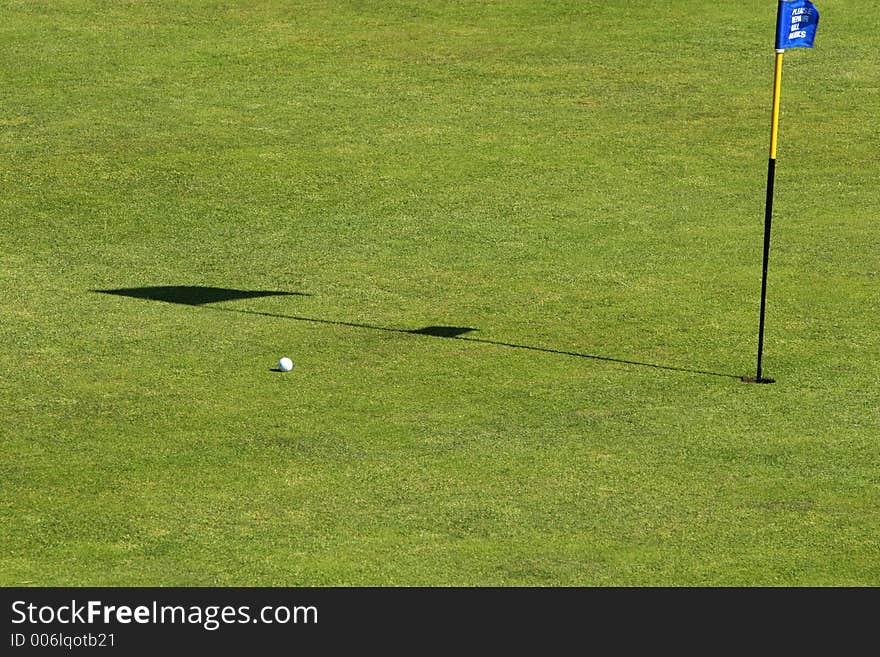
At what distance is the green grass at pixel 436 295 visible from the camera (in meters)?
14.6

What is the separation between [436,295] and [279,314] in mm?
2483

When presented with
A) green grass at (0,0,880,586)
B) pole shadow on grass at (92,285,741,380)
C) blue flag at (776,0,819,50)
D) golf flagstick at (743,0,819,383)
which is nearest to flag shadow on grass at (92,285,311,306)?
pole shadow on grass at (92,285,741,380)

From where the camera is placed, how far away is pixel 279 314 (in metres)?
22.1

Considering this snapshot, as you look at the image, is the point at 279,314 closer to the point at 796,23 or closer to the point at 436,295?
the point at 436,295

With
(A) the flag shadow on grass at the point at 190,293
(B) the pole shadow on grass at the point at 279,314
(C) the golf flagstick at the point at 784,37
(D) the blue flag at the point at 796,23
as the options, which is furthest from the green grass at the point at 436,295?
(D) the blue flag at the point at 796,23

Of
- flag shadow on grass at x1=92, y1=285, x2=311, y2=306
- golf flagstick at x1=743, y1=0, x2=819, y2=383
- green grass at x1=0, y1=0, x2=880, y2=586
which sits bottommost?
flag shadow on grass at x1=92, y1=285, x2=311, y2=306

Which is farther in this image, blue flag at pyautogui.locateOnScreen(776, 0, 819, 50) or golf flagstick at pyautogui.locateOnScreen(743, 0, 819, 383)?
blue flag at pyautogui.locateOnScreen(776, 0, 819, 50)

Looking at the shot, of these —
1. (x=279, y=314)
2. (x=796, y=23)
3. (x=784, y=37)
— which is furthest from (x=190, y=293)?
(x=796, y=23)

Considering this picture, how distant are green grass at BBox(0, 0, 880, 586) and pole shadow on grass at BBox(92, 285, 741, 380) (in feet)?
0.44

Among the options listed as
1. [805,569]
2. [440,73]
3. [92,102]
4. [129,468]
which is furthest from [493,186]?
[805,569]

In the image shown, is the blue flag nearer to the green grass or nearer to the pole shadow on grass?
the green grass

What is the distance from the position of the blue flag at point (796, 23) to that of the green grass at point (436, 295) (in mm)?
3973

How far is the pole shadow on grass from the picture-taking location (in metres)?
19.9

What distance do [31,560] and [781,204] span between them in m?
17.7
